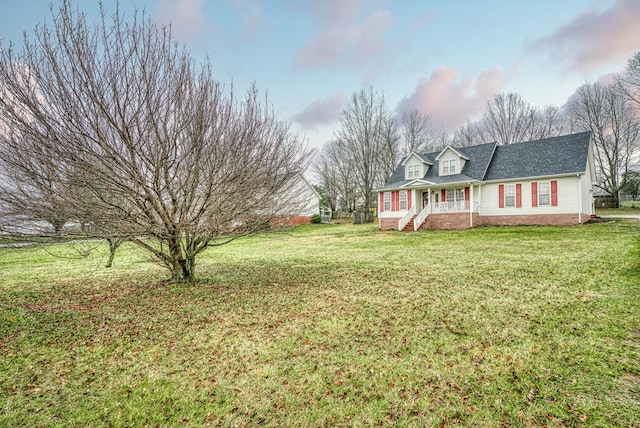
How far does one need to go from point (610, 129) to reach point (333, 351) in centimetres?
4047

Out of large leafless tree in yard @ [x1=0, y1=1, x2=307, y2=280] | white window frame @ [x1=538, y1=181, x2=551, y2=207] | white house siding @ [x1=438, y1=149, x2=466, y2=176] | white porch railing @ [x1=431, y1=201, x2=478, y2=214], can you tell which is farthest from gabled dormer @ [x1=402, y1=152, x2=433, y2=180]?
large leafless tree in yard @ [x1=0, y1=1, x2=307, y2=280]

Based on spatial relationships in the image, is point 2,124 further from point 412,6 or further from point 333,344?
point 412,6

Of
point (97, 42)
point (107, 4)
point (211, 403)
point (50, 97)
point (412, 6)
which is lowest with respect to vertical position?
point (211, 403)

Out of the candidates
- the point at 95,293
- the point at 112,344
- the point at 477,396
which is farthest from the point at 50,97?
the point at 477,396

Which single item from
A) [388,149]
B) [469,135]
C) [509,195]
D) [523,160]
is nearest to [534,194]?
[509,195]

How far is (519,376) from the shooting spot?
2936 mm

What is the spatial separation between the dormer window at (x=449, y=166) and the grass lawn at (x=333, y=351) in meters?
15.0

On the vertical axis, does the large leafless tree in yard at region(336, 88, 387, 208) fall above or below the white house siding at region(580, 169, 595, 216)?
above

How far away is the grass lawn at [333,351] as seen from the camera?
254cm

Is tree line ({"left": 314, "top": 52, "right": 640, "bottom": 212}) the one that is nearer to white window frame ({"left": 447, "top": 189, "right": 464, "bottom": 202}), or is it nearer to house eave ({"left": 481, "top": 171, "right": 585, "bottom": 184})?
white window frame ({"left": 447, "top": 189, "right": 464, "bottom": 202})

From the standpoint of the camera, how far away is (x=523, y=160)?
19.8 meters

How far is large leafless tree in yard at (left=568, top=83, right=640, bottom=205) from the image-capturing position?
29.0 m

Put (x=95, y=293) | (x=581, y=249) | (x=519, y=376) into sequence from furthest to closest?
(x=581, y=249) < (x=95, y=293) < (x=519, y=376)

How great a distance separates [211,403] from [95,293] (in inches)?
223
